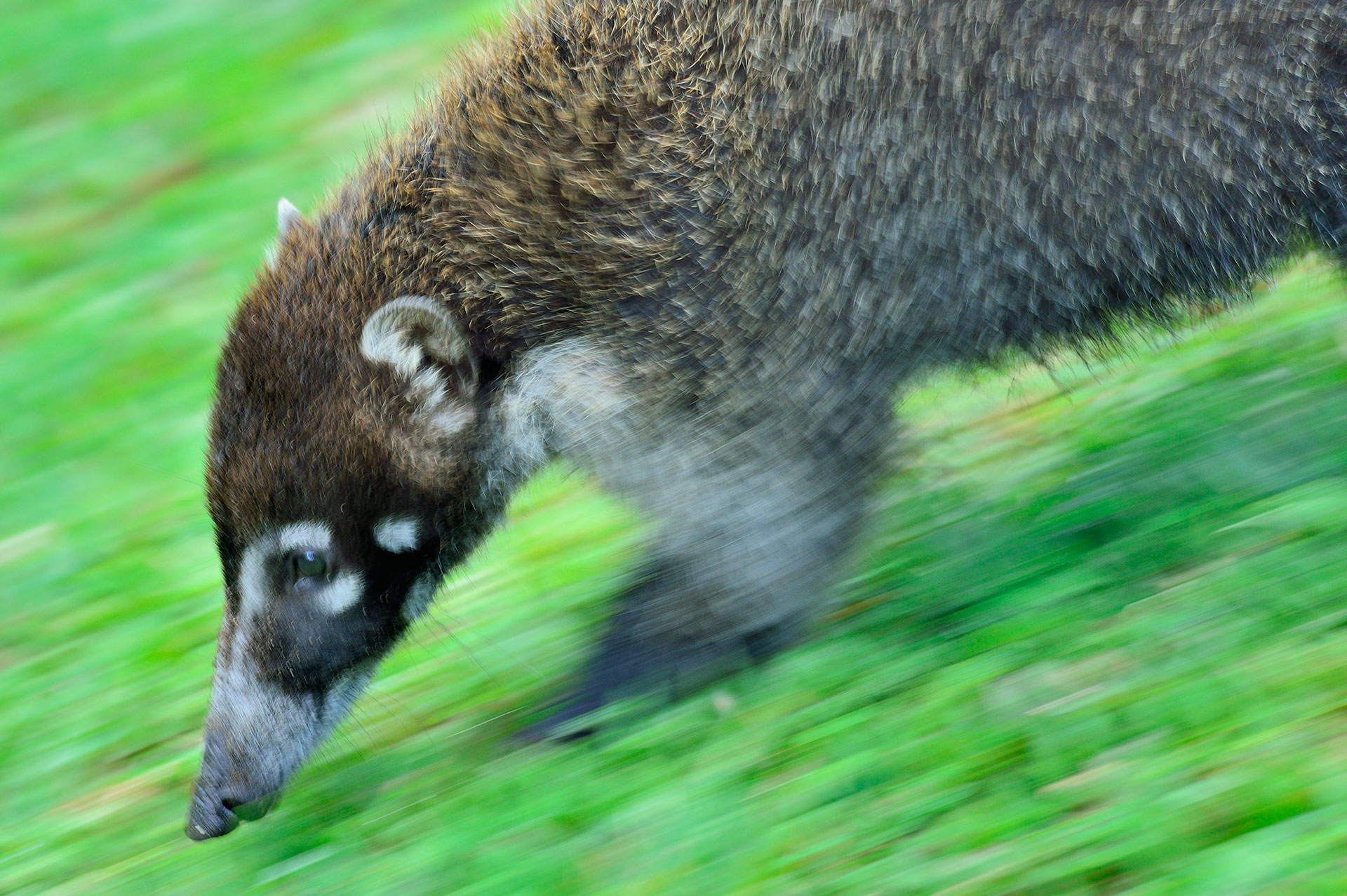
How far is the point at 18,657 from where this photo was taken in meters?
5.42

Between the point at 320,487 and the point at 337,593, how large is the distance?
1.02ft

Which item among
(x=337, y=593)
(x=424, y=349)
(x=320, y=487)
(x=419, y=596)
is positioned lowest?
(x=419, y=596)

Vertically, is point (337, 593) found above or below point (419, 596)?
above

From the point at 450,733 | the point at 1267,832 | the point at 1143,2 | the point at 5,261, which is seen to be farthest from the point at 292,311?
the point at 5,261

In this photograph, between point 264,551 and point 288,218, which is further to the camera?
point 288,218

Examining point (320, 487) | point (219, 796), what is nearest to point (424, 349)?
point (320, 487)

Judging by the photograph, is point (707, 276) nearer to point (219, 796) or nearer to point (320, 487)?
point (320, 487)

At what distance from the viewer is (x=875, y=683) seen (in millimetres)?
3594

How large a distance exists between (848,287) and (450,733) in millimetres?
1727

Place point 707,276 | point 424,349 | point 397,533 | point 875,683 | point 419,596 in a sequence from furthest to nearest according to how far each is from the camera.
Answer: point 419,596 < point 397,533 < point 424,349 < point 707,276 < point 875,683

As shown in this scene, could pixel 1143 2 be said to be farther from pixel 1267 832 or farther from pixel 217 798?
pixel 217 798

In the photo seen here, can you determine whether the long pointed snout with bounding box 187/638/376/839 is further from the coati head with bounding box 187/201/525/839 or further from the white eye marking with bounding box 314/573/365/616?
the white eye marking with bounding box 314/573/365/616

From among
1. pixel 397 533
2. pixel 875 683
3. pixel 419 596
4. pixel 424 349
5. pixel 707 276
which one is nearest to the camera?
pixel 875 683

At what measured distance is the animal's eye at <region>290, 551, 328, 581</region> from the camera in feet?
12.9
